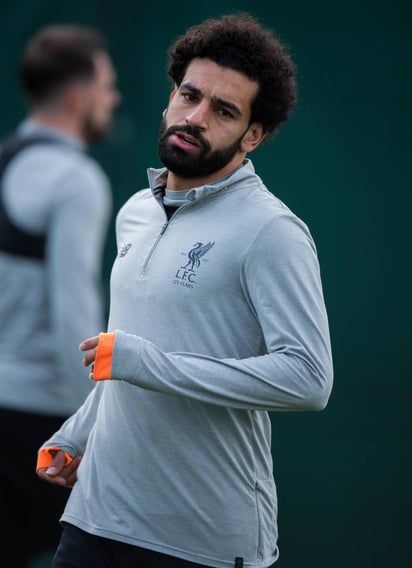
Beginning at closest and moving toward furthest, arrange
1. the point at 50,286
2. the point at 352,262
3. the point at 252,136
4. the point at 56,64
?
the point at 252,136, the point at 50,286, the point at 56,64, the point at 352,262

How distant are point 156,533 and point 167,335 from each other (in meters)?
0.52

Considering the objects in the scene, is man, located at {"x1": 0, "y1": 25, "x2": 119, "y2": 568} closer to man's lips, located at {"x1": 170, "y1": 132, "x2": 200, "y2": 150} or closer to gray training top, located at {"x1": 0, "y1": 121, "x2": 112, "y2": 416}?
gray training top, located at {"x1": 0, "y1": 121, "x2": 112, "y2": 416}

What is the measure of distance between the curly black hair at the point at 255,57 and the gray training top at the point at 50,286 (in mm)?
845

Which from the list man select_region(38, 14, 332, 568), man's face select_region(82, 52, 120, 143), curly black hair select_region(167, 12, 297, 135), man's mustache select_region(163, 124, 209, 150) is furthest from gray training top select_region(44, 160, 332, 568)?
man's face select_region(82, 52, 120, 143)

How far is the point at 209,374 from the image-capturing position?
2.59 metres

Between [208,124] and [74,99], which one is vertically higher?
[208,124]

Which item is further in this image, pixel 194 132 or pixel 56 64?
pixel 56 64

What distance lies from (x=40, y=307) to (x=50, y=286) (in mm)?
113

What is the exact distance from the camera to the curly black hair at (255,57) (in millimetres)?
2896

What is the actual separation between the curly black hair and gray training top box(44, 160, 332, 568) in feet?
0.71

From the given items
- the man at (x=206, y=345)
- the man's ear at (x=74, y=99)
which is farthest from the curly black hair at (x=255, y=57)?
the man's ear at (x=74, y=99)

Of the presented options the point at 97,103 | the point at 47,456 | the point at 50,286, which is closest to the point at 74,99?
the point at 97,103

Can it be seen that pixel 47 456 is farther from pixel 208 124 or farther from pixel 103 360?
pixel 208 124

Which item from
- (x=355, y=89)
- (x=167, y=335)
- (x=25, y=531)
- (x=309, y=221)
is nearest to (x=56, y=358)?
(x=25, y=531)
